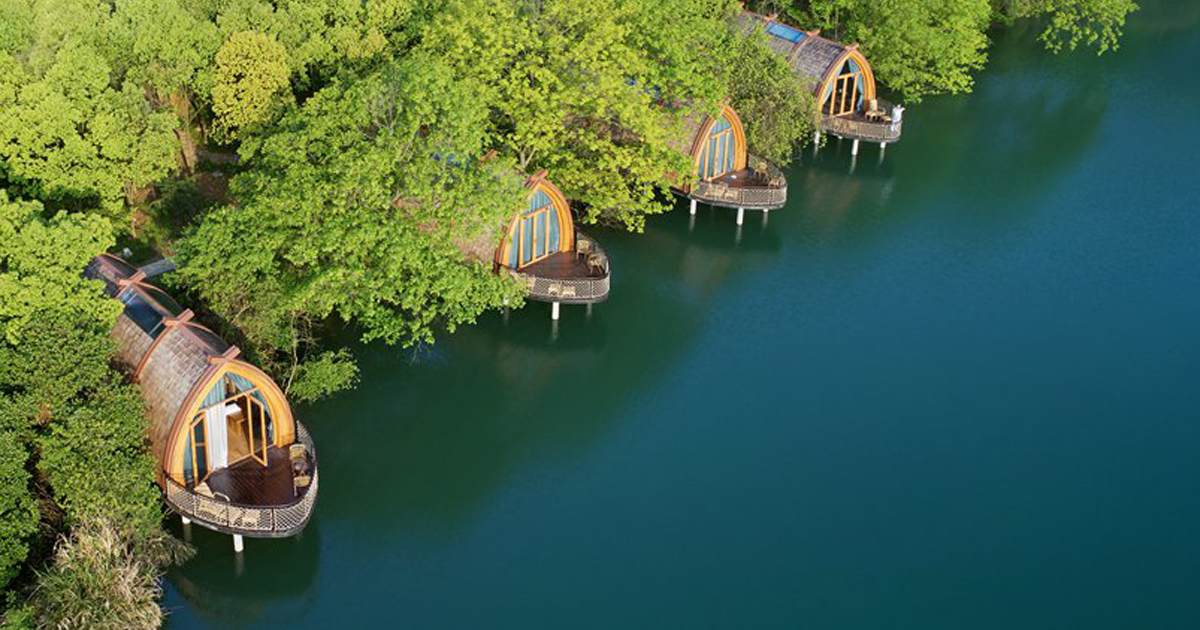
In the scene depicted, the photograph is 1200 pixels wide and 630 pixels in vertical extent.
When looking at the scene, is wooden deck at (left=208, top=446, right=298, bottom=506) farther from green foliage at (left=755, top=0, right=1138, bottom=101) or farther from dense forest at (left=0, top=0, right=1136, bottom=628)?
green foliage at (left=755, top=0, right=1138, bottom=101)

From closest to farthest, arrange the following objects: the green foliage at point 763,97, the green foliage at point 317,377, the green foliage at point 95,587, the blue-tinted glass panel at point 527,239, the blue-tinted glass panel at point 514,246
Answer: the green foliage at point 95,587 < the green foliage at point 317,377 < the blue-tinted glass panel at point 514,246 < the blue-tinted glass panel at point 527,239 < the green foliage at point 763,97

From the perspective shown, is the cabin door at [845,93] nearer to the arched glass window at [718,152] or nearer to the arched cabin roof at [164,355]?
the arched glass window at [718,152]

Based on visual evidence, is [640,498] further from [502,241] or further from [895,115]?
[895,115]

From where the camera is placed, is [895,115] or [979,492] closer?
[979,492]

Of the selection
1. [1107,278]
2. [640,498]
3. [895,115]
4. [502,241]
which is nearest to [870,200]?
[895,115]

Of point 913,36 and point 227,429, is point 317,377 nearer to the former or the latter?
point 227,429

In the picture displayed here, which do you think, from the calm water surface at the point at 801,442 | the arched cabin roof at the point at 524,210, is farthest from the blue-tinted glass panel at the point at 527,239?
the calm water surface at the point at 801,442

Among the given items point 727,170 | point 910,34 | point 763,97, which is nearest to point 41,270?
point 727,170
